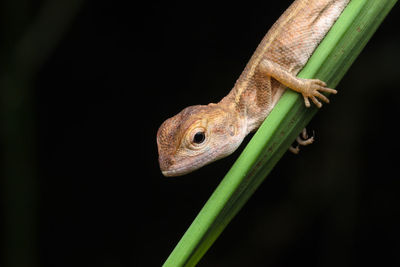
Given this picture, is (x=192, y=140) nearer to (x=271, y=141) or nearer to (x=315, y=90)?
(x=315, y=90)

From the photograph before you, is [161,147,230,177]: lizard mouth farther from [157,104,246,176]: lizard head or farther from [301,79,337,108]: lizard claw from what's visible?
[301,79,337,108]: lizard claw

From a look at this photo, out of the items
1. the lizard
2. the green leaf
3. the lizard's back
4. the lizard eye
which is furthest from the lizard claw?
the lizard eye

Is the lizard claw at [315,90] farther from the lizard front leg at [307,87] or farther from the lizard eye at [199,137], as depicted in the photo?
the lizard eye at [199,137]

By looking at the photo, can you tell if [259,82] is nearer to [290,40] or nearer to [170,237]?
[290,40]

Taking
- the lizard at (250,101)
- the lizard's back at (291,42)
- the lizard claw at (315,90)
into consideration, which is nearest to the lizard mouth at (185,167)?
the lizard at (250,101)

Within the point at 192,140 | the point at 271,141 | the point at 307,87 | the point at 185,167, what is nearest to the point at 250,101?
the point at 192,140

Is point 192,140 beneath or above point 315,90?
beneath
